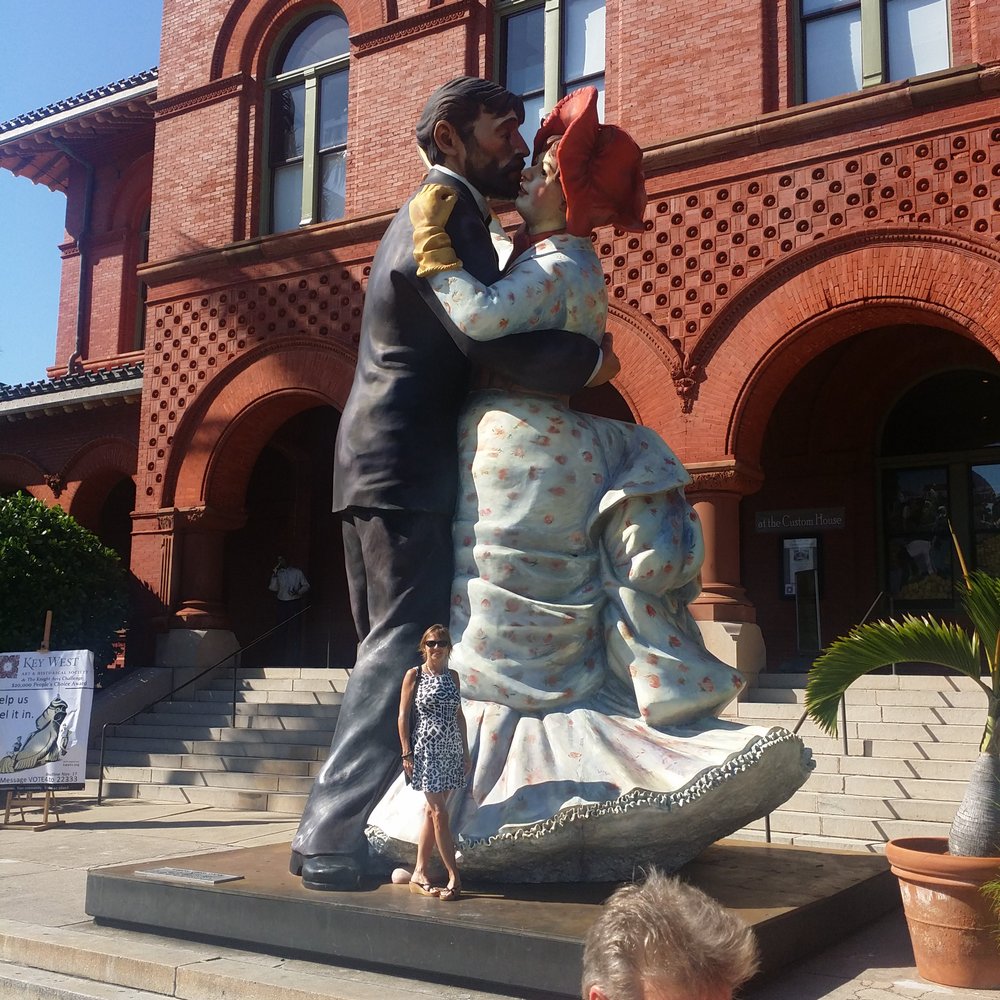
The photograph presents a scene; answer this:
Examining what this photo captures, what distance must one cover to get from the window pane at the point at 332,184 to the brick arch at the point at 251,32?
1.95 metres

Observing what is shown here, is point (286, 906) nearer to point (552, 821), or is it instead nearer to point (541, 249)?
point (552, 821)

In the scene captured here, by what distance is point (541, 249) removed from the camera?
4875mm

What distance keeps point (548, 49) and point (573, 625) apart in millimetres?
12321

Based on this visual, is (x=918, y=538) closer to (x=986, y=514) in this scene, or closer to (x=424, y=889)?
(x=986, y=514)

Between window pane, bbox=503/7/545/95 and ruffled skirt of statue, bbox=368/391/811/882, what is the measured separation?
1175 centimetres

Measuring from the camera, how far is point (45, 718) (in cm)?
1049

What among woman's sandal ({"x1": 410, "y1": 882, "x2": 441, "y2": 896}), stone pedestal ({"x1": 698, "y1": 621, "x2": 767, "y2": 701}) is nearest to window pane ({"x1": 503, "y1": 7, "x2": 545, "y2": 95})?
stone pedestal ({"x1": 698, "y1": 621, "x2": 767, "y2": 701})

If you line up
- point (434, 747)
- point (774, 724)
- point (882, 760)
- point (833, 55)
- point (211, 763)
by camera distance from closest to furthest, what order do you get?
point (434, 747) < point (882, 760) < point (774, 724) < point (211, 763) < point (833, 55)

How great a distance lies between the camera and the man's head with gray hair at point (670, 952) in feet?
5.35

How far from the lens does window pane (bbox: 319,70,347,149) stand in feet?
56.2

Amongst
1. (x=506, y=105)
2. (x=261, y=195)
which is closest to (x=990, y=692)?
(x=506, y=105)

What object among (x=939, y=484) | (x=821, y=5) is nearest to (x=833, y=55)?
(x=821, y=5)

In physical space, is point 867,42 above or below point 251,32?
below

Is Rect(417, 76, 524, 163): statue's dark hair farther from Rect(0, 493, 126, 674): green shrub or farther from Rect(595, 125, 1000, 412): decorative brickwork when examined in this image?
Rect(0, 493, 126, 674): green shrub
